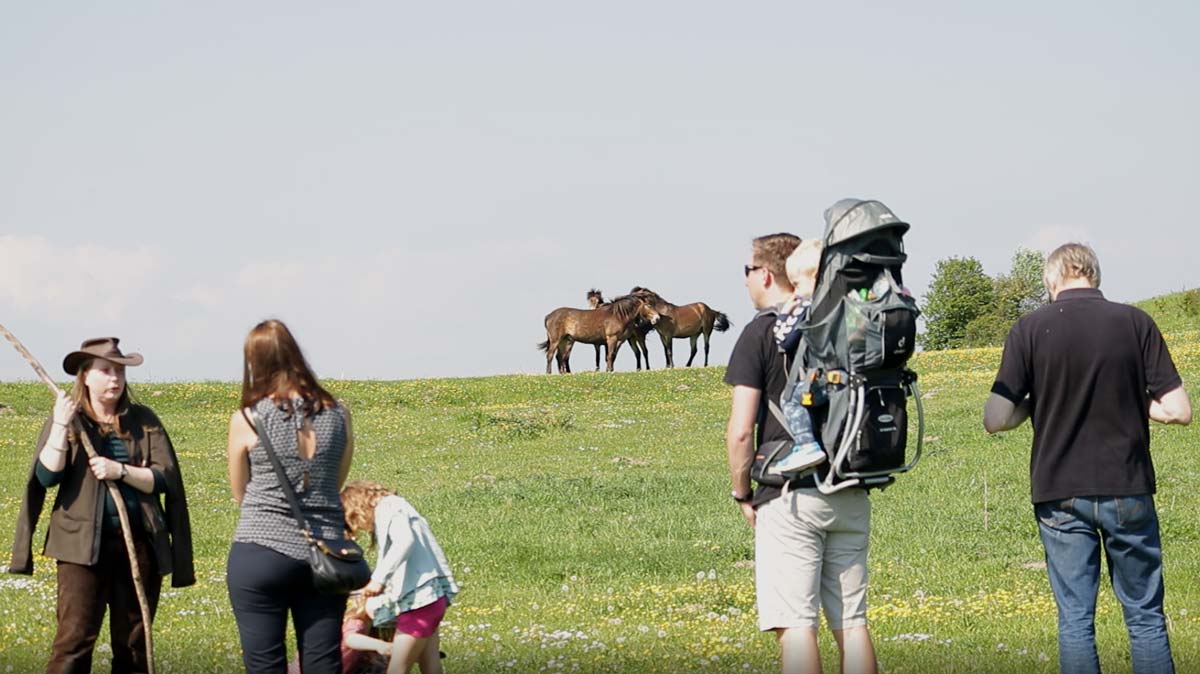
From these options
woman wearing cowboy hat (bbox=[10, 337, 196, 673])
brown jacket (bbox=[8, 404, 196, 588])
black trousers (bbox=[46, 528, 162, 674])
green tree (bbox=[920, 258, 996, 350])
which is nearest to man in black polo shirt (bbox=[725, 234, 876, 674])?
brown jacket (bbox=[8, 404, 196, 588])

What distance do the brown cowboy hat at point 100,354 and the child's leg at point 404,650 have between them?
1.93m

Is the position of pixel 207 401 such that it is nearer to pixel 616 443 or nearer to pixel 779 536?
pixel 616 443

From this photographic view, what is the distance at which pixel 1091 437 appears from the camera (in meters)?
6.50

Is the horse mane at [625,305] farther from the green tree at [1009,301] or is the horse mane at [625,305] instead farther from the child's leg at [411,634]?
the child's leg at [411,634]

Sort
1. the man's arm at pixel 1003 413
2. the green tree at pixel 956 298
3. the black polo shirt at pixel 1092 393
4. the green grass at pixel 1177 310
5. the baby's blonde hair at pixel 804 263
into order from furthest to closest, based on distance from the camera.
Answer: the green tree at pixel 956 298, the green grass at pixel 1177 310, the man's arm at pixel 1003 413, the black polo shirt at pixel 1092 393, the baby's blonde hair at pixel 804 263

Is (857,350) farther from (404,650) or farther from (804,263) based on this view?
(404,650)

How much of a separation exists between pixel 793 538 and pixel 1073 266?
6.24 feet

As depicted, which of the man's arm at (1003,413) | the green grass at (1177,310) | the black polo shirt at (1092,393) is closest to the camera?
the black polo shirt at (1092,393)

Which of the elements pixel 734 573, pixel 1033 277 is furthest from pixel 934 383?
pixel 1033 277

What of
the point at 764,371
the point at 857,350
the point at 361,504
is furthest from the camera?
the point at 361,504

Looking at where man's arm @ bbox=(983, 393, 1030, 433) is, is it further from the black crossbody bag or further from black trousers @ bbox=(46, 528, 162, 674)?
black trousers @ bbox=(46, 528, 162, 674)

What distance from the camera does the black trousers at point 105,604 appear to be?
7.41m

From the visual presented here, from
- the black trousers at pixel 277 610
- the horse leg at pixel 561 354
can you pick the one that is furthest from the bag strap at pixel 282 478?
the horse leg at pixel 561 354

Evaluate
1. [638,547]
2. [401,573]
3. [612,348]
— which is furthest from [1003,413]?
[612,348]
